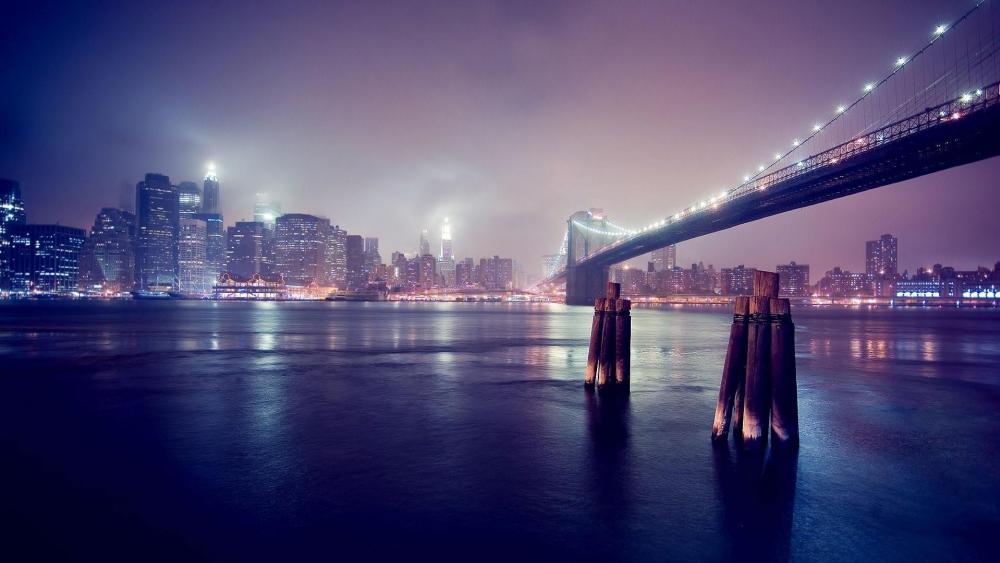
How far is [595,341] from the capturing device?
571 inches

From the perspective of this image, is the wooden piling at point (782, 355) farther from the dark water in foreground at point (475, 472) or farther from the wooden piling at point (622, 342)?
the wooden piling at point (622, 342)

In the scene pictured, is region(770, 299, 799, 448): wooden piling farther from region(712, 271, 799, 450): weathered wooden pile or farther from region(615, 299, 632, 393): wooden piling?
region(615, 299, 632, 393): wooden piling

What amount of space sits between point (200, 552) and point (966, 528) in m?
8.35

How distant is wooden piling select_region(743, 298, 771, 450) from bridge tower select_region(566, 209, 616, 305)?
69.2 meters

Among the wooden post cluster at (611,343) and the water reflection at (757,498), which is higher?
the wooden post cluster at (611,343)

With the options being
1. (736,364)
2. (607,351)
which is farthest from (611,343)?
(736,364)

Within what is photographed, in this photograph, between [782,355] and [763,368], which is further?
[763,368]

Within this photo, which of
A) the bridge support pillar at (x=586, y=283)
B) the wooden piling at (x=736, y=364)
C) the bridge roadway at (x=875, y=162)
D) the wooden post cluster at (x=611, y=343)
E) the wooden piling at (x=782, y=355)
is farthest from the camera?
the bridge support pillar at (x=586, y=283)

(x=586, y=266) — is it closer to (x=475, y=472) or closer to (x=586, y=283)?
(x=586, y=283)

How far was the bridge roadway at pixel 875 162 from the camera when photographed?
28672 mm

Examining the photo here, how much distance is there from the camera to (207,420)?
11859 mm

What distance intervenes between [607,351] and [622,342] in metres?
0.86

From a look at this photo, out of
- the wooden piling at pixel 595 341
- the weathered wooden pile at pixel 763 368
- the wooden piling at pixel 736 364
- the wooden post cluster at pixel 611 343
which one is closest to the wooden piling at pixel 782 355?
the weathered wooden pile at pixel 763 368

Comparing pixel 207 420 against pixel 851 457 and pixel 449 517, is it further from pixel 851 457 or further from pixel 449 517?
pixel 851 457
